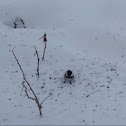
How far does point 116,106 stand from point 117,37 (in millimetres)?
3118

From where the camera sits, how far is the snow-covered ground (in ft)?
20.4

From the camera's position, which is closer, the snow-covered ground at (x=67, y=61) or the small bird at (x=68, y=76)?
the snow-covered ground at (x=67, y=61)

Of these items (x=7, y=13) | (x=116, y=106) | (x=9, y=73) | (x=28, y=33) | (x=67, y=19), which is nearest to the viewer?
(x=116, y=106)

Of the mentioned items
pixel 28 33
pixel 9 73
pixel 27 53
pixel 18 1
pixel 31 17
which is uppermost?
pixel 18 1

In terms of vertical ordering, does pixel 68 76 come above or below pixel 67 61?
below

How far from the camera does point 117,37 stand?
8812mm

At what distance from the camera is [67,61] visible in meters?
8.00

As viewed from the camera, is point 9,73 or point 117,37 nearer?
point 9,73

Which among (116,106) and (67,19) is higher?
(67,19)

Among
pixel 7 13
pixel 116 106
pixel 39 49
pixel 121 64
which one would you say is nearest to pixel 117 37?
pixel 121 64

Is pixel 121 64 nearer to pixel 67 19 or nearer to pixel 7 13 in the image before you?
pixel 67 19

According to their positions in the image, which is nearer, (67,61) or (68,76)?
(68,76)

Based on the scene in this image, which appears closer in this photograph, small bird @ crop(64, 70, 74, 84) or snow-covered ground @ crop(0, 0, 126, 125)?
snow-covered ground @ crop(0, 0, 126, 125)

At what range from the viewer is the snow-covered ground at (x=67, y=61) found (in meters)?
6.22
